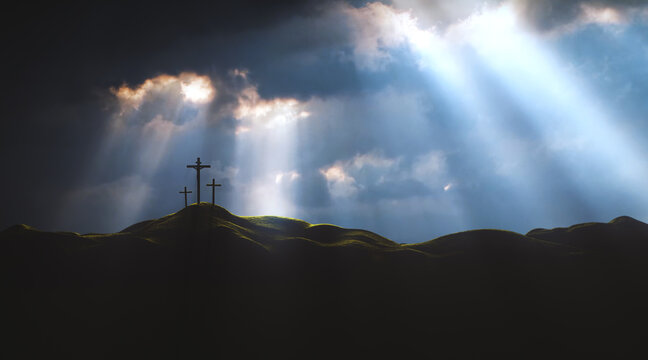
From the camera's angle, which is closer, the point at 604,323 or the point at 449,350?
the point at 449,350

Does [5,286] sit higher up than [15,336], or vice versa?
[5,286]

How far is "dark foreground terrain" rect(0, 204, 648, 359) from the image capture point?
54344mm

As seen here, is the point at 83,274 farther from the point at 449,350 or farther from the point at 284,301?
the point at 449,350

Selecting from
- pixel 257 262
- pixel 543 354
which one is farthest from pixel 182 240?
pixel 543 354

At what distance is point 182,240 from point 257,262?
1613cm

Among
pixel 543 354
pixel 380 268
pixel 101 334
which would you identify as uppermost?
pixel 380 268

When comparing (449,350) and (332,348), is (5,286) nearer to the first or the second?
(332,348)

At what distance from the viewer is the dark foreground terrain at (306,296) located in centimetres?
5434

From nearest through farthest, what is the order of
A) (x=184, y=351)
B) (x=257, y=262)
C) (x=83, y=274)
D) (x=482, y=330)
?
1. (x=184, y=351)
2. (x=482, y=330)
3. (x=83, y=274)
4. (x=257, y=262)

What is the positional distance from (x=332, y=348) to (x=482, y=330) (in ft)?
75.4

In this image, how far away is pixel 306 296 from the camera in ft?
224

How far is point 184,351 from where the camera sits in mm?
50875

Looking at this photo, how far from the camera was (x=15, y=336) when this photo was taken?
51.2m

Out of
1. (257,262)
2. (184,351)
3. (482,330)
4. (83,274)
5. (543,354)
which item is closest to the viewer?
(184,351)
